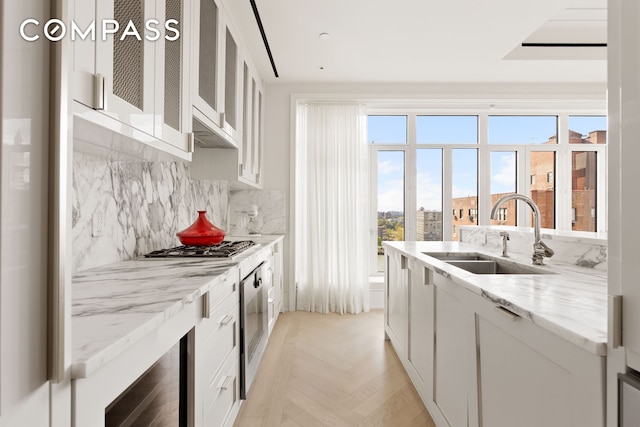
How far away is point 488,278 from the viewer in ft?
4.42

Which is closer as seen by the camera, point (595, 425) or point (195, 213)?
point (595, 425)

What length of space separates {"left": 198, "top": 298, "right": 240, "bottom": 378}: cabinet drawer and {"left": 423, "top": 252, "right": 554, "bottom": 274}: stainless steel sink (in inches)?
51.4

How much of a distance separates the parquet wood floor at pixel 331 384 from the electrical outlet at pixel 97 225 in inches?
47.3

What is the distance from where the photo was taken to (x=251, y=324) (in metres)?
2.04

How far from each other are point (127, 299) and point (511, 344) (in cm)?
112

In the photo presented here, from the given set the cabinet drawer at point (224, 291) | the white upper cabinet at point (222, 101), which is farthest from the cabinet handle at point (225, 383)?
the white upper cabinet at point (222, 101)

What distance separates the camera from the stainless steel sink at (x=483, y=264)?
1810 mm

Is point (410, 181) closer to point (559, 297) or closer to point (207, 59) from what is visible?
point (207, 59)

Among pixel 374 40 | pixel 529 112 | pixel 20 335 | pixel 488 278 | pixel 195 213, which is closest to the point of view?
pixel 20 335

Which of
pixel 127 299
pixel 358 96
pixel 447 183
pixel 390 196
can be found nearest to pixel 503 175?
pixel 447 183

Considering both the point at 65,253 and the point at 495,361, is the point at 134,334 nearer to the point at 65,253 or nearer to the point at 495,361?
the point at 65,253

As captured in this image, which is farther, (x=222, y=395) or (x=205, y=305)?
(x=222, y=395)

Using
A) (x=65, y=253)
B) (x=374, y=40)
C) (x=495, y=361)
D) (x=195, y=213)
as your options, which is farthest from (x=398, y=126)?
(x=65, y=253)

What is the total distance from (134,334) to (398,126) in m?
4.27
